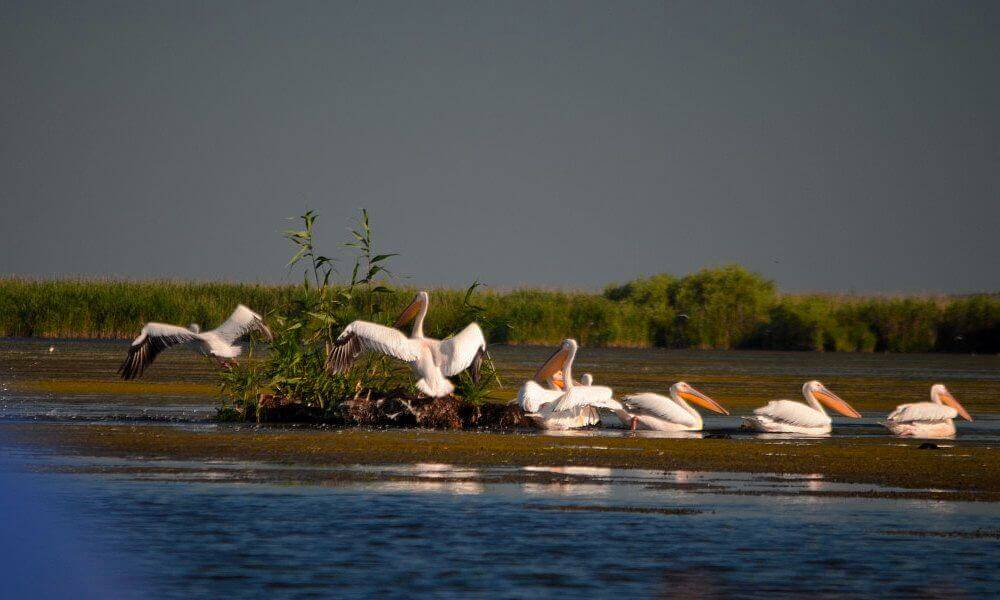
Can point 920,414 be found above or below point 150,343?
below

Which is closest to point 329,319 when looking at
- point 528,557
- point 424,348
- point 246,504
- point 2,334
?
point 424,348

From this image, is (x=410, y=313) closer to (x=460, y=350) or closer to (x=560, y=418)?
(x=460, y=350)

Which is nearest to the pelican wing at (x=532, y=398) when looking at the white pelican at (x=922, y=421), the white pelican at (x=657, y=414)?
the white pelican at (x=657, y=414)

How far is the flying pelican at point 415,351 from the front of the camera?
1340 cm

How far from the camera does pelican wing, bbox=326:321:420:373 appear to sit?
43.9ft

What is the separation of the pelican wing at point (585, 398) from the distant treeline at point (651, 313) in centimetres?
1982

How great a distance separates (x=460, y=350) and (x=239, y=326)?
7.78ft

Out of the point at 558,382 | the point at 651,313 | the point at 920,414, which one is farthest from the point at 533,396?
the point at 651,313

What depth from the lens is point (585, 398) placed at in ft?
44.6

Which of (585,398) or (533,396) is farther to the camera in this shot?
(533,396)

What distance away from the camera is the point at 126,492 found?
9.02m

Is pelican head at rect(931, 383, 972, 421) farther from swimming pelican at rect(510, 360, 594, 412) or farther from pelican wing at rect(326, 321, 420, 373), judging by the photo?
pelican wing at rect(326, 321, 420, 373)

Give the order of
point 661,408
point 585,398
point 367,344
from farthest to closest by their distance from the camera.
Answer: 1. point 661,408
2. point 585,398
3. point 367,344

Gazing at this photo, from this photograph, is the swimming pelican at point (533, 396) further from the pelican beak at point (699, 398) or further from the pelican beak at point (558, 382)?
the pelican beak at point (699, 398)
